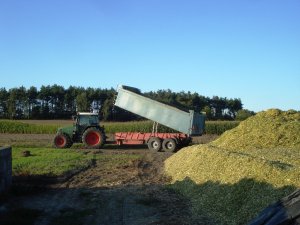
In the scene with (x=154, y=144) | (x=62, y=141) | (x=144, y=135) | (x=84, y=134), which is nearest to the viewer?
(x=154, y=144)

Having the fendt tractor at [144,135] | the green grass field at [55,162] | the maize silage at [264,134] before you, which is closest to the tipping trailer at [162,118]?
the fendt tractor at [144,135]

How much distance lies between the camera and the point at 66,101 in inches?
3214

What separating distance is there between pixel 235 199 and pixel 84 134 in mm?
18756

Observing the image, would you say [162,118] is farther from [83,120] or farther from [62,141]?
[62,141]

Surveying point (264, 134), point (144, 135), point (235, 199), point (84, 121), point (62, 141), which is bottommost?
point (235, 199)

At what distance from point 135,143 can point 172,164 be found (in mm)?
10119

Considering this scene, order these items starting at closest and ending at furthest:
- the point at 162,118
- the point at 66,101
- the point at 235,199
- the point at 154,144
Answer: the point at 235,199 → the point at 162,118 → the point at 154,144 → the point at 66,101

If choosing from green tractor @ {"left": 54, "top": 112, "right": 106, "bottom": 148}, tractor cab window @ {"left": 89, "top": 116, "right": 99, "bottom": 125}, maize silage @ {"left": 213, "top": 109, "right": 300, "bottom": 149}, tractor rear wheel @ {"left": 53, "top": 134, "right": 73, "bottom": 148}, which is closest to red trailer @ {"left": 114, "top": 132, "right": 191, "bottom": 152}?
green tractor @ {"left": 54, "top": 112, "right": 106, "bottom": 148}

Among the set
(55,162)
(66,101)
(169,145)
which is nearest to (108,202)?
(55,162)

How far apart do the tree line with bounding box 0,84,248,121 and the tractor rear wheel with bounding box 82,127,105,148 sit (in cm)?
3584

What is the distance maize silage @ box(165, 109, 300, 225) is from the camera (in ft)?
34.2

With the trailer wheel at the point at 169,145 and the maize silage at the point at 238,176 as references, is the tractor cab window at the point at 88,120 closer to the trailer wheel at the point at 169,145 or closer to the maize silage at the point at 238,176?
the trailer wheel at the point at 169,145

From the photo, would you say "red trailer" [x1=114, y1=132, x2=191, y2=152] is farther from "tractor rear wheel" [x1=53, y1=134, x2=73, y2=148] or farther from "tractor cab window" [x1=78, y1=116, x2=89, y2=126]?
"tractor rear wheel" [x1=53, y1=134, x2=73, y2=148]

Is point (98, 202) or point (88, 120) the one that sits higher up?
point (88, 120)
